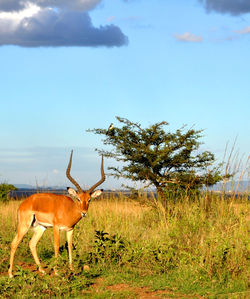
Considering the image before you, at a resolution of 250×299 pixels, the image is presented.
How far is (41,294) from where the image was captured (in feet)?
24.1

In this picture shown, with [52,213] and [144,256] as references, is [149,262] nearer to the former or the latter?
[144,256]

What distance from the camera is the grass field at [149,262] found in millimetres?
7551

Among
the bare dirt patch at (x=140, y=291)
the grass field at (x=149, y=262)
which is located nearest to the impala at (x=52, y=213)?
the grass field at (x=149, y=262)

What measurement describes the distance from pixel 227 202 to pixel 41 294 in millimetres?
7110

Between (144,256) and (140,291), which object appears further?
(144,256)

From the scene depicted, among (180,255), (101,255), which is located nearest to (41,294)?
(101,255)

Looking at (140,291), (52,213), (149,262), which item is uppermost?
(52,213)

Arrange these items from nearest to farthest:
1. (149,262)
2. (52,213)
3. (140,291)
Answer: (140,291)
(149,262)
(52,213)

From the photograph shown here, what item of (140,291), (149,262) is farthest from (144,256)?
(140,291)

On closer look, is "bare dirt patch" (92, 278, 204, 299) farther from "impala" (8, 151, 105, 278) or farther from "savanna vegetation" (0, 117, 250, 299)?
"impala" (8, 151, 105, 278)

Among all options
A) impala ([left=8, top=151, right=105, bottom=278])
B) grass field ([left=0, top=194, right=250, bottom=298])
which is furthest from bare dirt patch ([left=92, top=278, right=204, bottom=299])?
impala ([left=8, top=151, right=105, bottom=278])

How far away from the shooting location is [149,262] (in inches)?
360

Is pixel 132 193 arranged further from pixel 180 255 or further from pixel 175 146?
pixel 180 255

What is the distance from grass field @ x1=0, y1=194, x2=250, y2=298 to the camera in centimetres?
755
